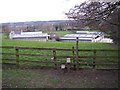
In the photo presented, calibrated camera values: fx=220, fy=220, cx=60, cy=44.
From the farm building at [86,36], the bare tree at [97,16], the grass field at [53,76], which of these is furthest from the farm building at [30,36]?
the bare tree at [97,16]

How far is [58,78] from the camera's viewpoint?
3.60 m

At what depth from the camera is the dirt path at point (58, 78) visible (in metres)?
3.21

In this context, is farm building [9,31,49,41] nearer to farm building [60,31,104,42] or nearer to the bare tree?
farm building [60,31,104,42]

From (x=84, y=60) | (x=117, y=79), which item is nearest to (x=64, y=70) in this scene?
(x=84, y=60)

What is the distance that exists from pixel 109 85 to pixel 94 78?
1.36 ft

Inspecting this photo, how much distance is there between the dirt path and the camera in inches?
126

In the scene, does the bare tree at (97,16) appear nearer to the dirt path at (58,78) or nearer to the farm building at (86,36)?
the farm building at (86,36)

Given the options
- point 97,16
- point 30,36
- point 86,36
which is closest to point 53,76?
point 86,36

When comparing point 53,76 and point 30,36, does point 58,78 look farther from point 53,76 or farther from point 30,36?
point 30,36

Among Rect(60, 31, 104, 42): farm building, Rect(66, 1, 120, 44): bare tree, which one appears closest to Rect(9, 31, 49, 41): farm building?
Rect(60, 31, 104, 42): farm building

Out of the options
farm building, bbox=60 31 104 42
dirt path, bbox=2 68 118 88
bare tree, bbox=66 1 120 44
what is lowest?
dirt path, bbox=2 68 118 88

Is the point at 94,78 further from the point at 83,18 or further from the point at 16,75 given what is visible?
the point at 16,75

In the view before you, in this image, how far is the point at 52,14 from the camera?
3.11m

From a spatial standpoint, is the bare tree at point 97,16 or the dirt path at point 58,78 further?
the bare tree at point 97,16
